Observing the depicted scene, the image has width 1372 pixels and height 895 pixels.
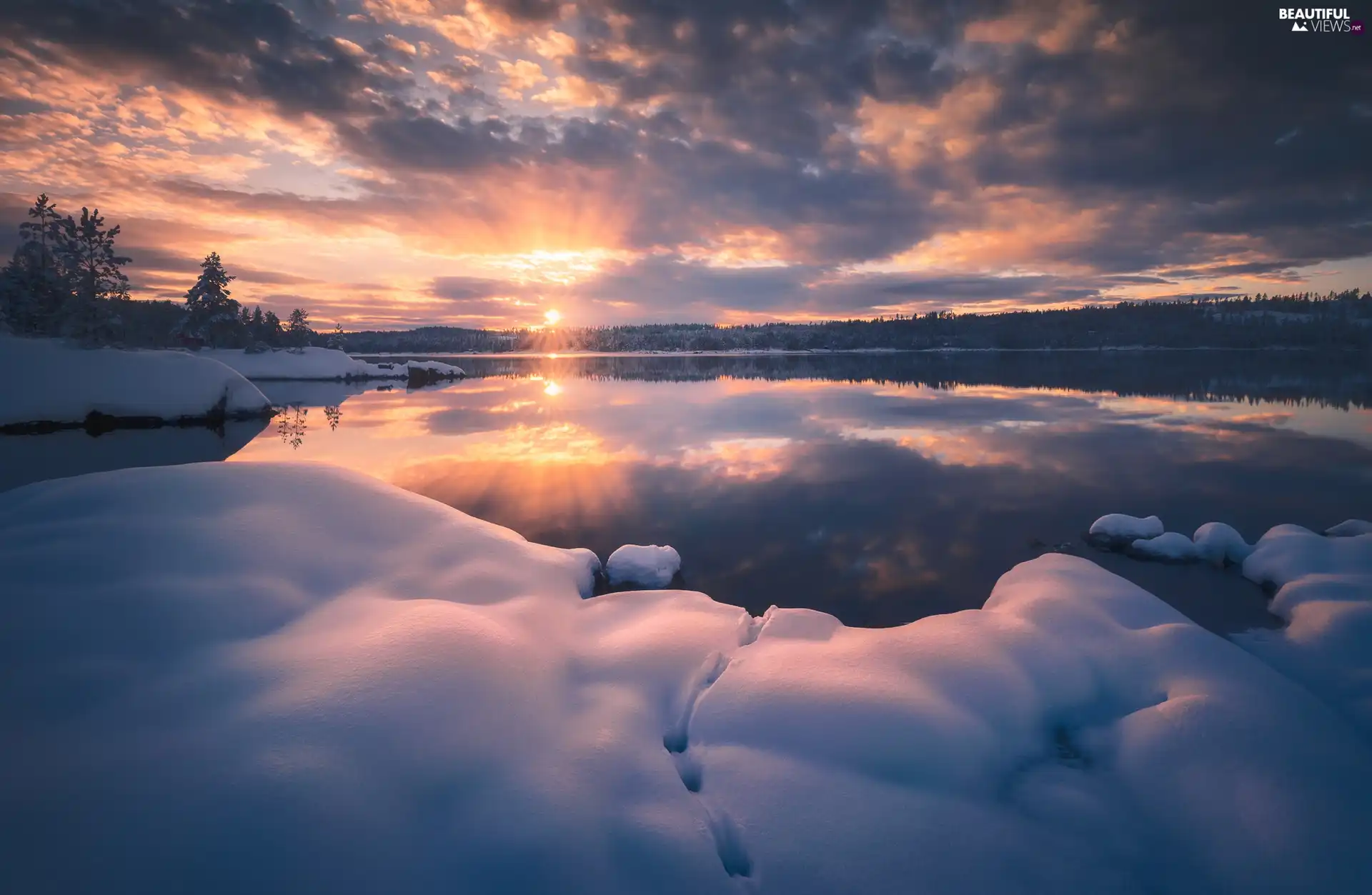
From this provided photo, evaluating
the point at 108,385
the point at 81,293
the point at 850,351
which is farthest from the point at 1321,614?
the point at 850,351

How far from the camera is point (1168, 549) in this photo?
1038cm

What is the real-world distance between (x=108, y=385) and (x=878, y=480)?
39005 millimetres

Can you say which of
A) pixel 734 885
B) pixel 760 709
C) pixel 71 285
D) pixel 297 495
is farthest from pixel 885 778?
pixel 71 285

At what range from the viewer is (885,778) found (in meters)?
3.95

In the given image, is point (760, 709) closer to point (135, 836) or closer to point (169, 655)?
point (135, 836)

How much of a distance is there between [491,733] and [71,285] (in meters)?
63.6

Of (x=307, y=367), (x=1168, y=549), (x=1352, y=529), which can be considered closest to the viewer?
(x=1168, y=549)

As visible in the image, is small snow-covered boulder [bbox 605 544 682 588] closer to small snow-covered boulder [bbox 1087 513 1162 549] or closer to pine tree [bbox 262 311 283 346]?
small snow-covered boulder [bbox 1087 513 1162 549]

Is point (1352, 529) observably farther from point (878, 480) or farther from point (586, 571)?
point (586, 571)

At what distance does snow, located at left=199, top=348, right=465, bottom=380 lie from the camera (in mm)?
61688

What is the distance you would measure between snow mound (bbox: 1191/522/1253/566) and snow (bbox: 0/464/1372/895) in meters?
5.74

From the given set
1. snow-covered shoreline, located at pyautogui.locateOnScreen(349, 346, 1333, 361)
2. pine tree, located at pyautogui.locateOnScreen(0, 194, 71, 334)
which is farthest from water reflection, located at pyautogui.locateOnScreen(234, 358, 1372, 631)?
snow-covered shoreline, located at pyautogui.locateOnScreen(349, 346, 1333, 361)

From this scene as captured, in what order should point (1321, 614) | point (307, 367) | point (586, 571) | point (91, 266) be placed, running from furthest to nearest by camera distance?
point (307, 367) < point (91, 266) < point (586, 571) < point (1321, 614)

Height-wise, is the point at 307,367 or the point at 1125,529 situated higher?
the point at 307,367
